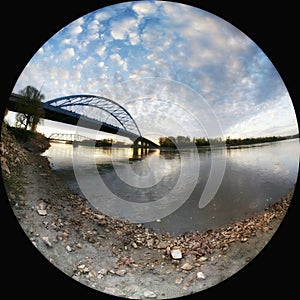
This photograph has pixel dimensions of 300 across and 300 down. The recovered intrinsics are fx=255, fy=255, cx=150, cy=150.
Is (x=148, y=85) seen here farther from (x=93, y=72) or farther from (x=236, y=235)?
(x=236, y=235)

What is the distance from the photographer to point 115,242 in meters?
3.08

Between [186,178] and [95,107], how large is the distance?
1.40 metres

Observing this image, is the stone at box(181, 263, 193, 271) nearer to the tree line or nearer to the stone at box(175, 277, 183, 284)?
the stone at box(175, 277, 183, 284)

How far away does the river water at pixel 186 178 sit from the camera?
9.97ft

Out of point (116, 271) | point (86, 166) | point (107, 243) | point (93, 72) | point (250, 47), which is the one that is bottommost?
point (116, 271)

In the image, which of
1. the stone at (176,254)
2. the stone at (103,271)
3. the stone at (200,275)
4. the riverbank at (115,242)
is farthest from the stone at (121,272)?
the stone at (200,275)

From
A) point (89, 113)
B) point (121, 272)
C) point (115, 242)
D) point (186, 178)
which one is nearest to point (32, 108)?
point (89, 113)

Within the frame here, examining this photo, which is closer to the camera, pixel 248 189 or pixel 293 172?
pixel 248 189

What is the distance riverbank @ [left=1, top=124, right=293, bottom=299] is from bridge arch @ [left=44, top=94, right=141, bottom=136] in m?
0.73

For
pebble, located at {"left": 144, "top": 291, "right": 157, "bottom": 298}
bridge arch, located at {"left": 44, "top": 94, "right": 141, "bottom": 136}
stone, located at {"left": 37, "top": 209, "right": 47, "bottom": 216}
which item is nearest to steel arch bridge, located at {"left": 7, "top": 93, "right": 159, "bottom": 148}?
bridge arch, located at {"left": 44, "top": 94, "right": 141, "bottom": 136}

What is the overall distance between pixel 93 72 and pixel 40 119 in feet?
2.90

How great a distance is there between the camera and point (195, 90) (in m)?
3.01

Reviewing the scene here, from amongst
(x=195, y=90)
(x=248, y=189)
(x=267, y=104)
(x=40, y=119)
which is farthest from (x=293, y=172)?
(x=40, y=119)

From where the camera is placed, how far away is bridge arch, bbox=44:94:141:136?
3055mm
